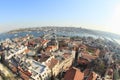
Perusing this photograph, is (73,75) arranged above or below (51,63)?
below

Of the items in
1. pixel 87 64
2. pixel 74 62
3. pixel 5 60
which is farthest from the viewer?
pixel 74 62

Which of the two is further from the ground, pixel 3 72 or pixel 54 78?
pixel 3 72

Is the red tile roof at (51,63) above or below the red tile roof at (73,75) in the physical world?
above

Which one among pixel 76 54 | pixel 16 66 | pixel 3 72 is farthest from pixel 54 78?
pixel 76 54

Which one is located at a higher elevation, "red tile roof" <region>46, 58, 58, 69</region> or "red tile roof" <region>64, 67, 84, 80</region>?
"red tile roof" <region>46, 58, 58, 69</region>

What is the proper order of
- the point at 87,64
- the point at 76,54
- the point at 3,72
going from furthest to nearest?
the point at 76,54 < the point at 87,64 < the point at 3,72

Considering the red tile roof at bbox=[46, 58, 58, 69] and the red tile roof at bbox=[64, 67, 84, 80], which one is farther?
the red tile roof at bbox=[46, 58, 58, 69]

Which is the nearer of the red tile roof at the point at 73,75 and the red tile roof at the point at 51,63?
the red tile roof at the point at 73,75

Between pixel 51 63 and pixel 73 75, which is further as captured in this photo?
pixel 51 63

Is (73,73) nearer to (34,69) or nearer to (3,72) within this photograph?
(34,69)

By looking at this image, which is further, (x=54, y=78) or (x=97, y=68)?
(x=97, y=68)
